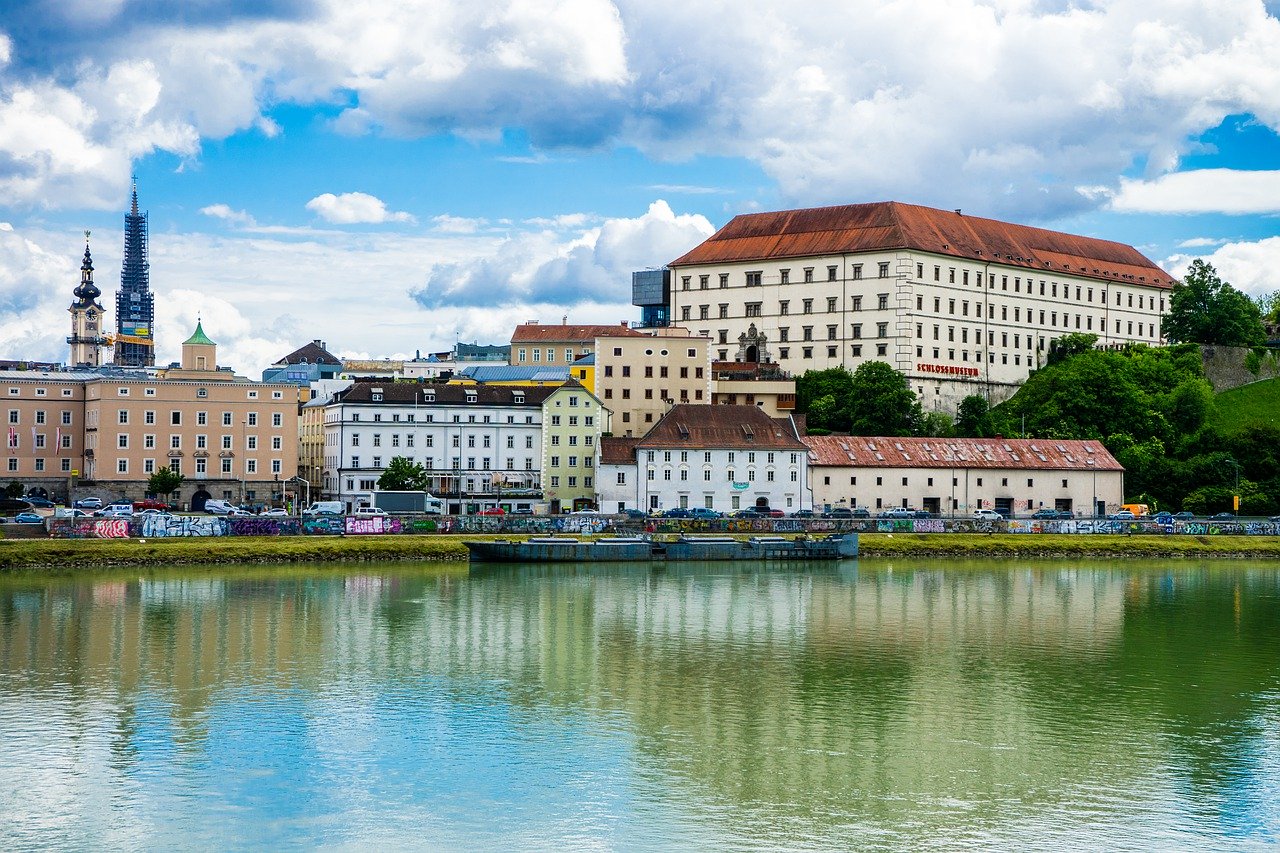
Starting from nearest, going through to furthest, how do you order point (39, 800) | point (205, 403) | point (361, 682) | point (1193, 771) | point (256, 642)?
1. point (39, 800)
2. point (1193, 771)
3. point (361, 682)
4. point (256, 642)
5. point (205, 403)

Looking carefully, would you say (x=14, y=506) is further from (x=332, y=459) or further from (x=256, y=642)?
(x=256, y=642)

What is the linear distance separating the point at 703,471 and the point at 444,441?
52.4ft

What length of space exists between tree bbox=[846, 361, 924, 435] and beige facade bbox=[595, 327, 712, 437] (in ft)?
33.6

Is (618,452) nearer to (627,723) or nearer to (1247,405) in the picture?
(1247,405)

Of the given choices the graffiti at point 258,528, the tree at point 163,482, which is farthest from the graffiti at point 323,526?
the tree at point 163,482

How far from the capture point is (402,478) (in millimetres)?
85562

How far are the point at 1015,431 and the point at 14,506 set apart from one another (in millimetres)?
61289

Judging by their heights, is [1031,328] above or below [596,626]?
above

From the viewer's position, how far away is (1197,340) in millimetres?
125375

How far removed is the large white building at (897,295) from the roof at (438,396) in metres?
27.3

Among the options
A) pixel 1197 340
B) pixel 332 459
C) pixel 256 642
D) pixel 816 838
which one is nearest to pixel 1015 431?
pixel 1197 340

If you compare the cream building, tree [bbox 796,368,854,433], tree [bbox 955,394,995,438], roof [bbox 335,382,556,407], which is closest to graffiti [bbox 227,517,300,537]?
roof [bbox 335,382,556,407]

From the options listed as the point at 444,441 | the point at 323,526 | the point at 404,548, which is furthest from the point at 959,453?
the point at 323,526

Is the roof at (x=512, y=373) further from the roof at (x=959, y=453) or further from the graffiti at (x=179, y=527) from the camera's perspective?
the graffiti at (x=179, y=527)
